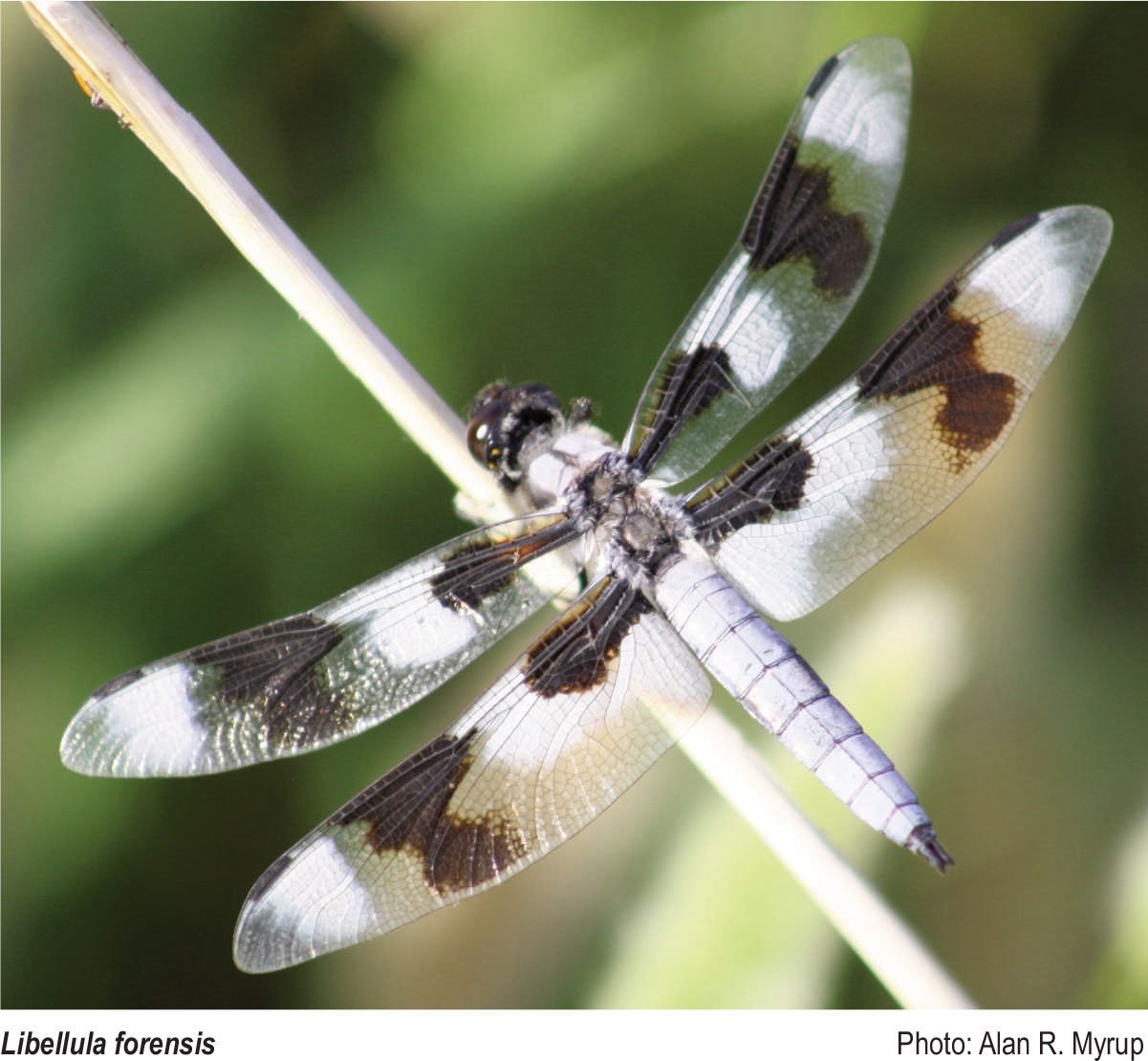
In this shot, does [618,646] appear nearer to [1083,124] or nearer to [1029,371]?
[1029,371]

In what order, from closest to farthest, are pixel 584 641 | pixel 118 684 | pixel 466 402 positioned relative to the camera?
pixel 118 684 < pixel 584 641 < pixel 466 402

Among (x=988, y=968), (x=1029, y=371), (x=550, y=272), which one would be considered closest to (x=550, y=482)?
(x=550, y=272)

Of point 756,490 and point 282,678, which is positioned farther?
point 756,490

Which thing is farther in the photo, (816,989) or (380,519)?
(380,519)

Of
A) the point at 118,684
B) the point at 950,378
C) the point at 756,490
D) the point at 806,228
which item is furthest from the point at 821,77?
the point at 118,684

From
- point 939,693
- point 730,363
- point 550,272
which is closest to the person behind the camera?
point 730,363

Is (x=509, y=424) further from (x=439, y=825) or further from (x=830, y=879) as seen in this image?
(x=830, y=879)
